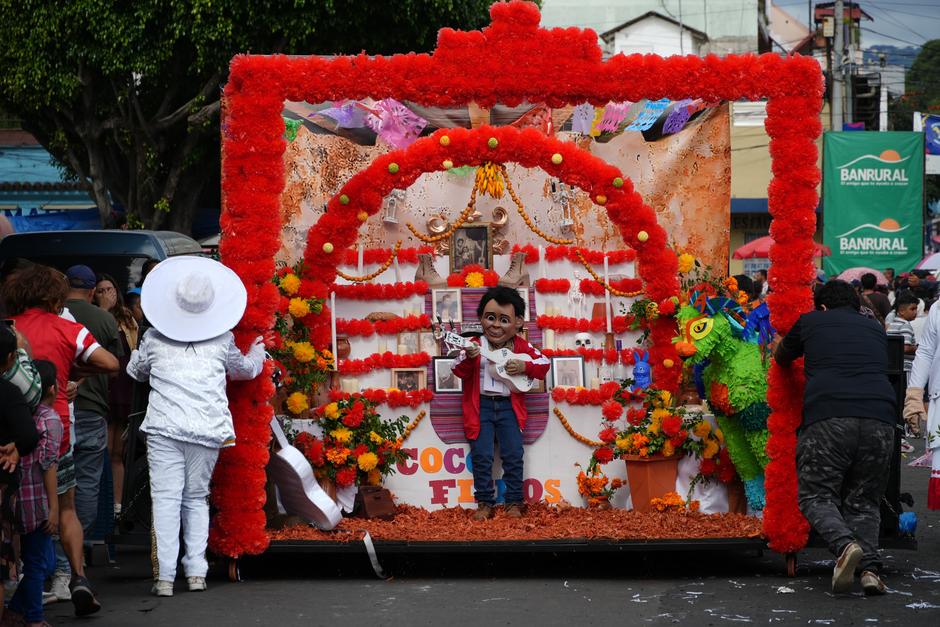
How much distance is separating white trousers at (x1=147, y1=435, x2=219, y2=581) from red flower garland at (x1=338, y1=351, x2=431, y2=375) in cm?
242

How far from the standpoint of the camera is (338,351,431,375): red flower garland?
34.2ft

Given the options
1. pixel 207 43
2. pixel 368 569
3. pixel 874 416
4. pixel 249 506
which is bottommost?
pixel 368 569

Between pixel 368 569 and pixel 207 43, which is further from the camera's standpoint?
pixel 207 43

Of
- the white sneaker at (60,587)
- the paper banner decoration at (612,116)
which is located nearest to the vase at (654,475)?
the paper banner decoration at (612,116)

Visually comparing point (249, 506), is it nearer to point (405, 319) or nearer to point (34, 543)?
point (34, 543)

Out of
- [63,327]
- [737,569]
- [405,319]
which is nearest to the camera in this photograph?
[63,327]

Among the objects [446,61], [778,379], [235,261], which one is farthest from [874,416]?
[235,261]

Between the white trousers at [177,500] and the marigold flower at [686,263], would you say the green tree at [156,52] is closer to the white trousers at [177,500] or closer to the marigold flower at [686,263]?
the marigold flower at [686,263]

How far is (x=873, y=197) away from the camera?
23.6m

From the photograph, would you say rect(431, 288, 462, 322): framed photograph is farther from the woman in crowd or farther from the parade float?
the woman in crowd

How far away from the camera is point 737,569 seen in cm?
891

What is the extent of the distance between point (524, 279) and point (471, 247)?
1.67ft

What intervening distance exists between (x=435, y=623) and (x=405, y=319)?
3.79 m

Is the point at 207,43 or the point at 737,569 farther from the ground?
the point at 207,43
